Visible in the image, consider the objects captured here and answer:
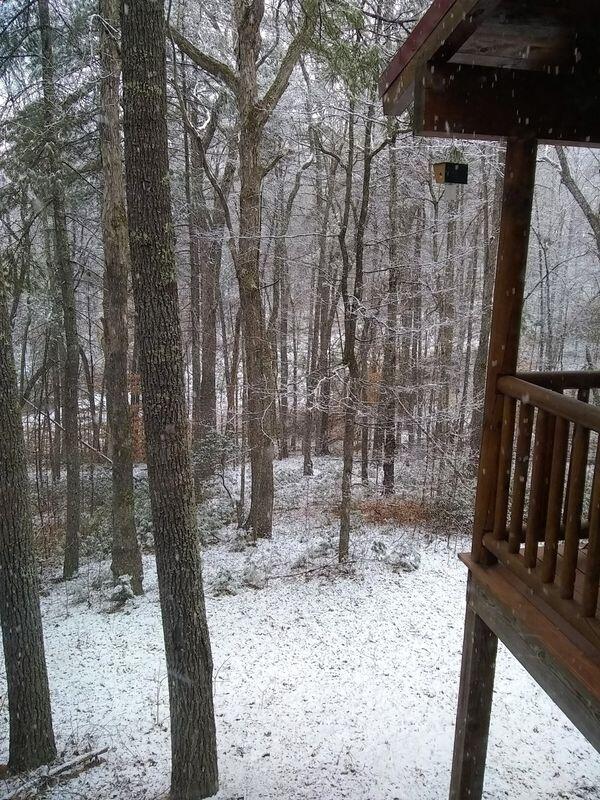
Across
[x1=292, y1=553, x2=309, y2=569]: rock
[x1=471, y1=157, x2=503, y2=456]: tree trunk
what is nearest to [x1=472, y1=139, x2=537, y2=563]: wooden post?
[x1=292, y1=553, x2=309, y2=569]: rock

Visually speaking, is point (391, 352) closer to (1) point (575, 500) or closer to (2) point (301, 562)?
(2) point (301, 562)

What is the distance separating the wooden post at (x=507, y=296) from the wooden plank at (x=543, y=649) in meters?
0.40

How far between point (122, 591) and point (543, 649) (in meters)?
7.20

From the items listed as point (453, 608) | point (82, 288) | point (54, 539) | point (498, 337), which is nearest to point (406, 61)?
point (498, 337)

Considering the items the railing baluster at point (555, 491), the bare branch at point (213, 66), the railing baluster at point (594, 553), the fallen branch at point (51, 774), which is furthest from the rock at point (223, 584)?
the bare branch at point (213, 66)

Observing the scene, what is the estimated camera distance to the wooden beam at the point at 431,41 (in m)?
2.24

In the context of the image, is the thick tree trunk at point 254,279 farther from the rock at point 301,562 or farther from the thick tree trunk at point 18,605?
the thick tree trunk at point 18,605

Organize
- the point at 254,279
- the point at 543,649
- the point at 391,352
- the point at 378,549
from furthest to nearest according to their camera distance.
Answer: the point at 391,352 → the point at 378,549 → the point at 254,279 → the point at 543,649

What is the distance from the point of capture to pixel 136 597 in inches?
341

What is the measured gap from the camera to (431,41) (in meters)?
2.52

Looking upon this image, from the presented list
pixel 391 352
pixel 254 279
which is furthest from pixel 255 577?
pixel 391 352

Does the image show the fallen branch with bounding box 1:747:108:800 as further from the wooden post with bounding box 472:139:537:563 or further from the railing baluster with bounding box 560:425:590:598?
the railing baluster with bounding box 560:425:590:598

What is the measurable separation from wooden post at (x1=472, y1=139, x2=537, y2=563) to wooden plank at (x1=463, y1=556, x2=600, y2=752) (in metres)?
0.40

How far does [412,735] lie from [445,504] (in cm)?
578
